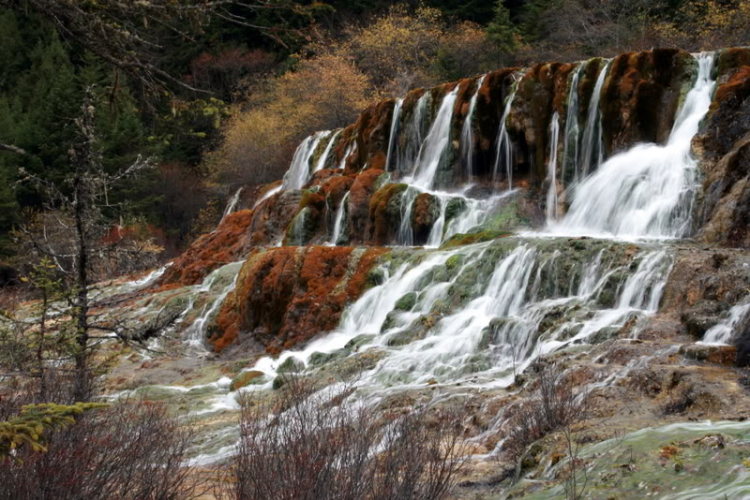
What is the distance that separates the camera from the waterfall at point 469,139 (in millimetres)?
19734

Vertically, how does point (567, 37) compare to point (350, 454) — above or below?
above

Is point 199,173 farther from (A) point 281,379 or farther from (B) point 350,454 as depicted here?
(B) point 350,454

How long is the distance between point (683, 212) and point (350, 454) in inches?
421

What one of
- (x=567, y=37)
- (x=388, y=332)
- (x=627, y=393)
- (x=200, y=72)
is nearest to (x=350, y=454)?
(x=627, y=393)

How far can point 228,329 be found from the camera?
49.1ft

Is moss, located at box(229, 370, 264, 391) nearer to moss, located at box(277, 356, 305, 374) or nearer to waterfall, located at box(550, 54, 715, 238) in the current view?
moss, located at box(277, 356, 305, 374)

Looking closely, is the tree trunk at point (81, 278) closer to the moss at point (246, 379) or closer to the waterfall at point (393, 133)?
the moss at point (246, 379)

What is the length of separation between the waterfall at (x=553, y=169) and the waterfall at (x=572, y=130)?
0.82 ft

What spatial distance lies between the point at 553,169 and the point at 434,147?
16.9ft

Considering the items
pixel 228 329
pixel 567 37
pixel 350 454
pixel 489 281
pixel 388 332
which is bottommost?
pixel 228 329

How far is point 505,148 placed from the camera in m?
18.9

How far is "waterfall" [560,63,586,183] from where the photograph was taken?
16.8 m

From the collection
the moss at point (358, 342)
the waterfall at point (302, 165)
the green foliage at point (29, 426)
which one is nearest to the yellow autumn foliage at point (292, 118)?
the waterfall at point (302, 165)

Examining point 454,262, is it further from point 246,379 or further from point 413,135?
point 413,135
